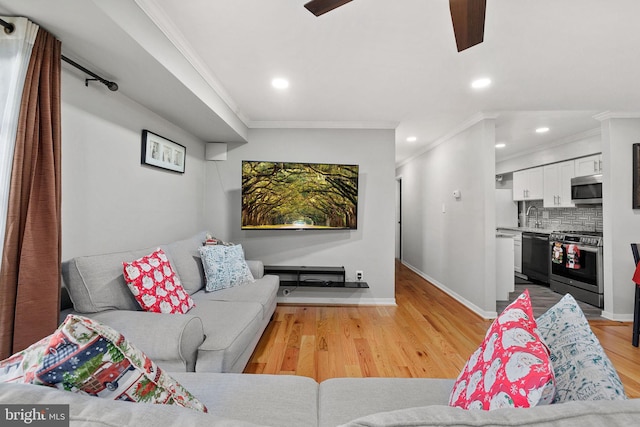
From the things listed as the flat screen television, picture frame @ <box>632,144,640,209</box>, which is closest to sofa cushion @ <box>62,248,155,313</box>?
the flat screen television

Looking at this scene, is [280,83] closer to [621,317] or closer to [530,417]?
[530,417]

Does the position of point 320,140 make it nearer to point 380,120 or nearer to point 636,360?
point 380,120

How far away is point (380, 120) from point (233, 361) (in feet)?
10.3

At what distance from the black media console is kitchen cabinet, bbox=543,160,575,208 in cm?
376

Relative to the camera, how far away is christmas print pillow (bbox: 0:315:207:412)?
58cm

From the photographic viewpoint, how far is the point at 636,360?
2430 millimetres

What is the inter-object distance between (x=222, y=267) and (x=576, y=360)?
2.56 m

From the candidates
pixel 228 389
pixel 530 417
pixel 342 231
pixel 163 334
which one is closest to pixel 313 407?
pixel 228 389

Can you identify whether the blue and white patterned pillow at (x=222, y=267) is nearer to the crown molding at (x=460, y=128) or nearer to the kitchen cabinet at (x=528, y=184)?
the crown molding at (x=460, y=128)

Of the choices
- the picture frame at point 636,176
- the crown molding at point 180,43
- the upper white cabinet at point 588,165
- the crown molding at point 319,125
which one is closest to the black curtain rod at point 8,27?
the crown molding at point 180,43

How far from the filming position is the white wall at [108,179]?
1.89 m

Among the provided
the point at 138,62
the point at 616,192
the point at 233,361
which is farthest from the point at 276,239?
the point at 616,192

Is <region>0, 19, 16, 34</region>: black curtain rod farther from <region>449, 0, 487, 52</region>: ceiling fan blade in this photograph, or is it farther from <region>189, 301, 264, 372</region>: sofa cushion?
<region>449, 0, 487, 52</region>: ceiling fan blade

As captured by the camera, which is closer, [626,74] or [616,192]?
[626,74]
